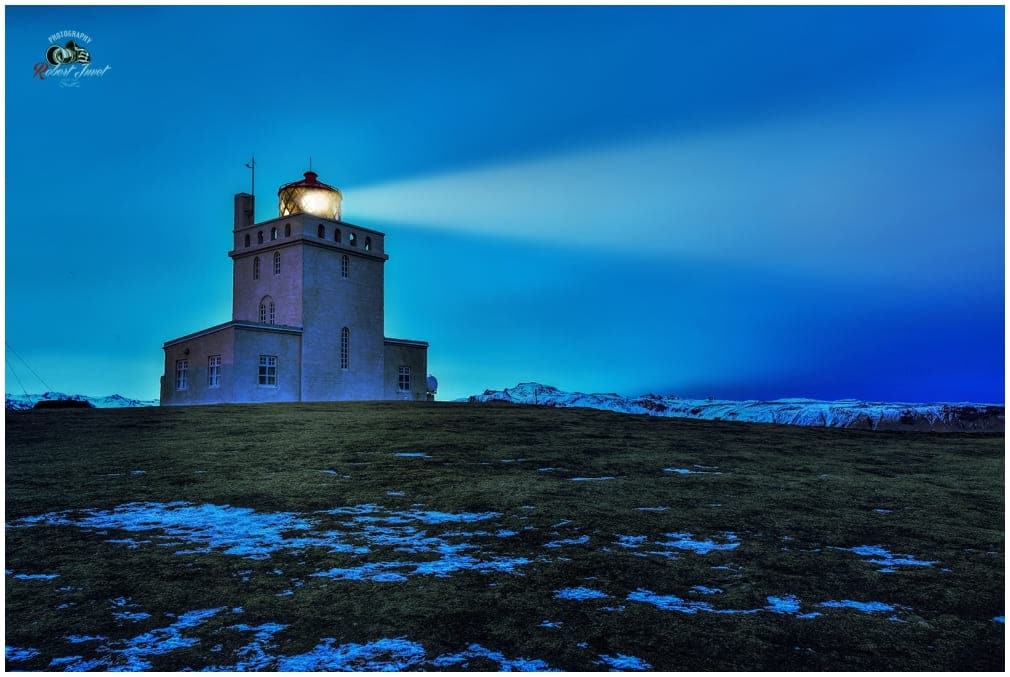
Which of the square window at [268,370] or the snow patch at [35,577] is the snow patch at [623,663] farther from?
the square window at [268,370]

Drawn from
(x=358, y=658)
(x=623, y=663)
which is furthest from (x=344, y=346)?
(x=623, y=663)

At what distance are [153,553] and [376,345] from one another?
30.7m

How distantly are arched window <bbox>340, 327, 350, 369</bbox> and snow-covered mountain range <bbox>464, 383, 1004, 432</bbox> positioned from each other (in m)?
16.4

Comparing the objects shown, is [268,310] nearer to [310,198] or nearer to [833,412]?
[310,198]

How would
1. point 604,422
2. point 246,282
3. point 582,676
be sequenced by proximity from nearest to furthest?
point 582,676 < point 604,422 < point 246,282

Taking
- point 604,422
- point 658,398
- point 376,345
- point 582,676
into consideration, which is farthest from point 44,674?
point 376,345

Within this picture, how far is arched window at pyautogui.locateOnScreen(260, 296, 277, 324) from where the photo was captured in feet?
110

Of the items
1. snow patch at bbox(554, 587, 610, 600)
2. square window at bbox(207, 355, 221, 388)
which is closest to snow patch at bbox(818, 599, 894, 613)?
snow patch at bbox(554, 587, 610, 600)

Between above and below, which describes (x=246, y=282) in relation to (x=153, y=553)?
above

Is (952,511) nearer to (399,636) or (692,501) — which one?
(692,501)

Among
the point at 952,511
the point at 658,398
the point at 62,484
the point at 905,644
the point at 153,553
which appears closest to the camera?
the point at 905,644

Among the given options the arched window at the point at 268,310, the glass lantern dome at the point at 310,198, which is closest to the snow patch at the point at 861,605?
the arched window at the point at 268,310

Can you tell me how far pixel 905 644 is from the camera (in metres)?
3.33

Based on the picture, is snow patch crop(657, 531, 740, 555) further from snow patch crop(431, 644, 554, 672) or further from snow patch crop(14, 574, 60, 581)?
snow patch crop(14, 574, 60, 581)
